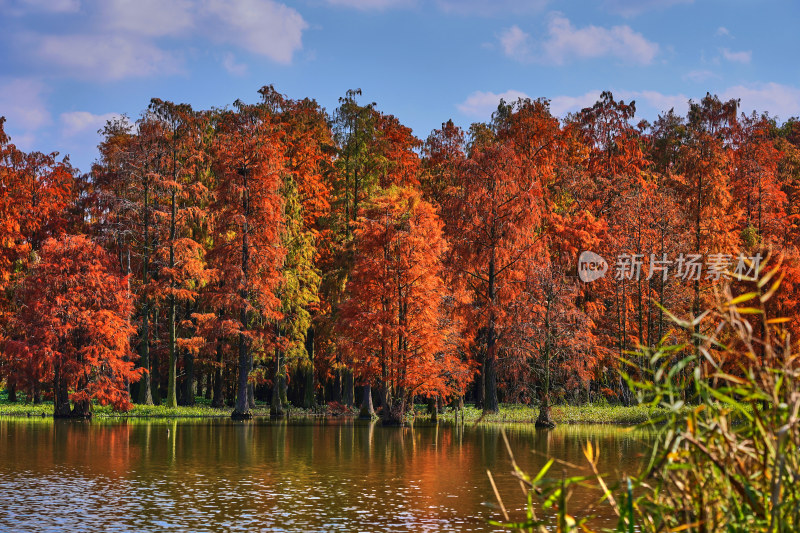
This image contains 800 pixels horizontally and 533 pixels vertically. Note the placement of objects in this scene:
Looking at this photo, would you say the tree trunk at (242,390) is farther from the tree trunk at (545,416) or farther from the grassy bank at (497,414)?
the tree trunk at (545,416)

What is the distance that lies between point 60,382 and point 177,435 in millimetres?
12667

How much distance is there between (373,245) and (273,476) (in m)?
19.4

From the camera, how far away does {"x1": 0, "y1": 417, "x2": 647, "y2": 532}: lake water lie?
14406 millimetres

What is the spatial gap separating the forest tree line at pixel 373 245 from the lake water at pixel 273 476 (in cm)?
636

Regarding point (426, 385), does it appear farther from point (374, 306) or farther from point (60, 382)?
point (60, 382)

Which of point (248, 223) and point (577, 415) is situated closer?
point (577, 415)

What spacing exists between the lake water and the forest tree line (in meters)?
6.36

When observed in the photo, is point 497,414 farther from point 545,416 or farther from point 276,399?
point 276,399

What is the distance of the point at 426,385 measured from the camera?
3769 cm

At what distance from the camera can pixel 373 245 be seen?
127ft

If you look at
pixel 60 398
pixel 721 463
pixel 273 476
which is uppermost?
pixel 721 463
